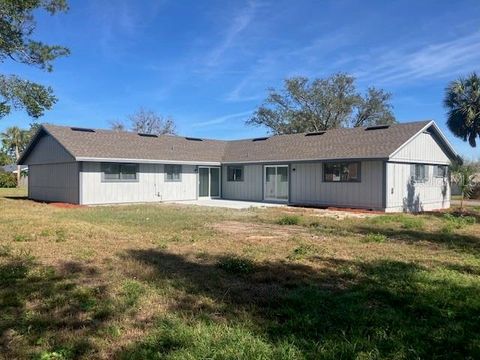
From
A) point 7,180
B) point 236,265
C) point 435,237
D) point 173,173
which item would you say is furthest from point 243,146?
point 7,180

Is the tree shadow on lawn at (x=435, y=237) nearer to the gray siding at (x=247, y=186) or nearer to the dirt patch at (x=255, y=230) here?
the dirt patch at (x=255, y=230)

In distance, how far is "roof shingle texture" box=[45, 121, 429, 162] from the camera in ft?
69.9

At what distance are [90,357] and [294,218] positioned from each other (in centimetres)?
1119

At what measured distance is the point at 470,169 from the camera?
21.3 m

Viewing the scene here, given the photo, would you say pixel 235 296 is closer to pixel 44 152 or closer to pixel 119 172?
pixel 119 172

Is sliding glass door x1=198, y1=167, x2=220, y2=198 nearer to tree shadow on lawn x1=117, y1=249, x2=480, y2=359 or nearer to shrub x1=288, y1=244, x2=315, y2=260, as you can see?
shrub x1=288, y1=244, x2=315, y2=260

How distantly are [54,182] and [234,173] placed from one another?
10.8 meters

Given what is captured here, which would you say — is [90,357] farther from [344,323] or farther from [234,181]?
[234,181]

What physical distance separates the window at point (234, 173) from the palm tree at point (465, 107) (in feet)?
58.8

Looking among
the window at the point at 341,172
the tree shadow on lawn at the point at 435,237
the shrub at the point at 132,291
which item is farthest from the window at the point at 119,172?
the shrub at the point at 132,291

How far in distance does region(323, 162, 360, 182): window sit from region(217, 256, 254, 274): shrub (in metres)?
14.2

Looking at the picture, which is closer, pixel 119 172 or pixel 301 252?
pixel 301 252

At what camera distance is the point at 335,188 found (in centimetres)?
2177

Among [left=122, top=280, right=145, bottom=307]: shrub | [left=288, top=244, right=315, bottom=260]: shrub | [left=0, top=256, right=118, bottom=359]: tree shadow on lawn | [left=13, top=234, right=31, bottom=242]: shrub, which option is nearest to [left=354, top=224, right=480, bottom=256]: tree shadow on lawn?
[left=288, top=244, right=315, bottom=260]: shrub
